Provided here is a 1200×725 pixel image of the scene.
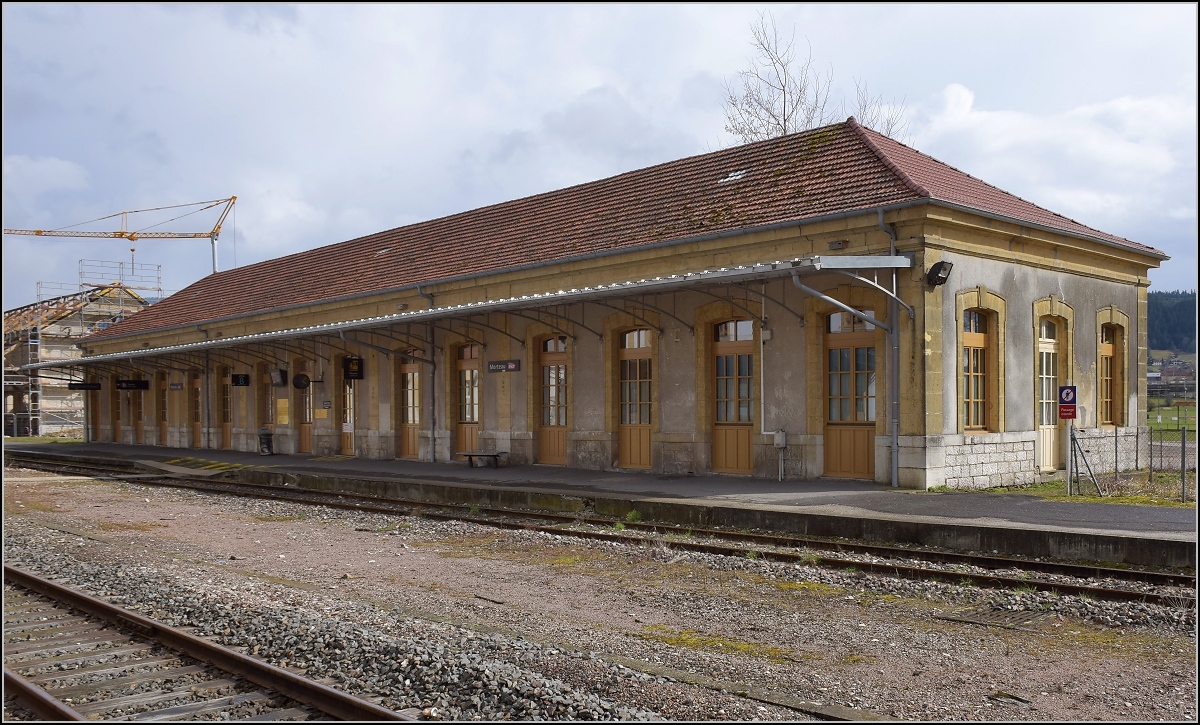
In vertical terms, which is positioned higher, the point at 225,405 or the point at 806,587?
the point at 225,405

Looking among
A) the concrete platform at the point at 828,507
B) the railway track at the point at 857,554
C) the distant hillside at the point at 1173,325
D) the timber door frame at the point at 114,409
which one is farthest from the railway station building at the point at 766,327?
the distant hillside at the point at 1173,325

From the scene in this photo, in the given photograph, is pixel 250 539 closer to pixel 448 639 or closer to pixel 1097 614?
pixel 448 639

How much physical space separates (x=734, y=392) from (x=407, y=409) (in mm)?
10459

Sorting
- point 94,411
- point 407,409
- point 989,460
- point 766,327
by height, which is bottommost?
point 989,460

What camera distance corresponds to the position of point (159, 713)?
573cm

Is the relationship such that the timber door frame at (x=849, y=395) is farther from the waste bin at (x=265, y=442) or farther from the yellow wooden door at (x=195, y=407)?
the yellow wooden door at (x=195, y=407)

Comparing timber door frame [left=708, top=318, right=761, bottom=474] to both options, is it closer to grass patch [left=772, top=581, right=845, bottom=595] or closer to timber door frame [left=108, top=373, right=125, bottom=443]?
grass patch [left=772, top=581, right=845, bottom=595]

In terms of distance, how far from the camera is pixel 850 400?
1566cm

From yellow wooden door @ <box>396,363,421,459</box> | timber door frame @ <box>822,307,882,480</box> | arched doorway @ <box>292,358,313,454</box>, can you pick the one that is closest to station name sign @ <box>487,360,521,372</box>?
yellow wooden door @ <box>396,363,421,459</box>

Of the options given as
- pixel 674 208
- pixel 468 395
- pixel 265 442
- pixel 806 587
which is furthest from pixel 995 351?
pixel 265 442

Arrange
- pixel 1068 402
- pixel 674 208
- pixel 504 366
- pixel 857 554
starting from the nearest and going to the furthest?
pixel 857 554 → pixel 1068 402 → pixel 674 208 → pixel 504 366

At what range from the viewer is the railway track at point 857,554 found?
888 cm

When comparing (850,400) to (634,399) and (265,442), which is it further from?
(265,442)

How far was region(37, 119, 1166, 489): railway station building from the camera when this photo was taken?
1496cm
